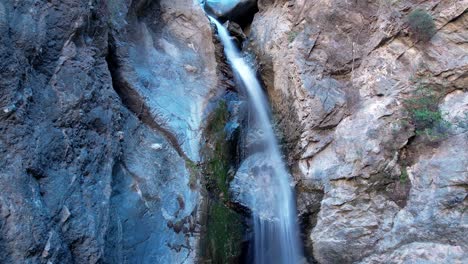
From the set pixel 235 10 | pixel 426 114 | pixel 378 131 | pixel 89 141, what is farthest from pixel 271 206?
pixel 235 10

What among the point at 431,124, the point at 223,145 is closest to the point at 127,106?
the point at 223,145

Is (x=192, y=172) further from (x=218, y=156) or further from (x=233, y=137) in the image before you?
(x=233, y=137)

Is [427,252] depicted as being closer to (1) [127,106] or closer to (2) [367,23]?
(2) [367,23]

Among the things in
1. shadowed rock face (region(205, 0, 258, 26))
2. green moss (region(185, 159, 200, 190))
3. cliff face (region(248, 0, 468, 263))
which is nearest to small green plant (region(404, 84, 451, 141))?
cliff face (region(248, 0, 468, 263))

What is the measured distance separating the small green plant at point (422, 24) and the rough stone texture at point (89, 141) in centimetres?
415

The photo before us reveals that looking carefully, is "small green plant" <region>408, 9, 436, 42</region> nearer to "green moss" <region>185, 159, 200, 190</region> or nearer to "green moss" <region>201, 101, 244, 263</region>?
"green moss" <region>201, 101, 244, 263</region>

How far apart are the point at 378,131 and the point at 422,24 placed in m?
2.11

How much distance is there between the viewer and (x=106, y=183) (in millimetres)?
5152

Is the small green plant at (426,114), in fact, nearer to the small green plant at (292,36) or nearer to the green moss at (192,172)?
the small green plant at (292,36)

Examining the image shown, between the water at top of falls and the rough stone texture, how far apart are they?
1.32 m

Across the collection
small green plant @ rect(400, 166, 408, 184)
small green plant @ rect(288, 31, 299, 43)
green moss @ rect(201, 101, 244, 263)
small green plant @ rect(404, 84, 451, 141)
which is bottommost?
green moss @ rect(201, 101, 244, 263)

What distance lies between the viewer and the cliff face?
18.9 feet

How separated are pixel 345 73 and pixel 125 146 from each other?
176 inches

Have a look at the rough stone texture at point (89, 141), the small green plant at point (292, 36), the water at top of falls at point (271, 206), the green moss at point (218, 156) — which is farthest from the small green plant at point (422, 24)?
the rough stone texture at point (89, 141)
